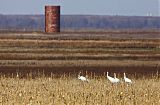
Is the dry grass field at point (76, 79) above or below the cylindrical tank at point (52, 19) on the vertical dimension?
above

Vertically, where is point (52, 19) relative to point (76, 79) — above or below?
below

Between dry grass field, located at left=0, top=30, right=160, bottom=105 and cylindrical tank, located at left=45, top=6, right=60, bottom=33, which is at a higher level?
dry grass field, located at left=0, top=30, right=160, bottom=105

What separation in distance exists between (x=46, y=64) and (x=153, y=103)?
24.9m

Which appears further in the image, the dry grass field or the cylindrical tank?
the cylindrical tank

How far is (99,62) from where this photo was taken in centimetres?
4578

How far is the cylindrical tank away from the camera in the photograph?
382ft

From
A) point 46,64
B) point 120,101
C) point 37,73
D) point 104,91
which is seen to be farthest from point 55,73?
point 120,101

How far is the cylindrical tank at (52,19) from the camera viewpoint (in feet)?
382

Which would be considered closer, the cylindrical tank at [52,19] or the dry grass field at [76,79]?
the dry grass field at [76,79]

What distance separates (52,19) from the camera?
116750 mm

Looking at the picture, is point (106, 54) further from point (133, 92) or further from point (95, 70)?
point (133, 92)

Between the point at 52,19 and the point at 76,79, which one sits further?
the point at 52,19

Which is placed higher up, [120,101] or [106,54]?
[120,101]

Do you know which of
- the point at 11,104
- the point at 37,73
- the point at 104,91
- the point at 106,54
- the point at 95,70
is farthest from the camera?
the point at 106,54
